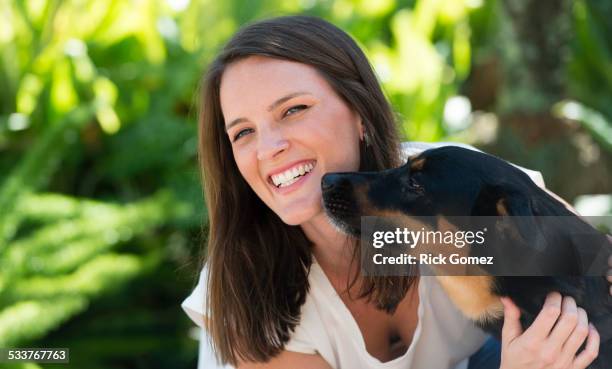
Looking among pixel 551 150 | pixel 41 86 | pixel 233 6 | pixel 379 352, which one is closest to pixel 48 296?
pixel 41 86

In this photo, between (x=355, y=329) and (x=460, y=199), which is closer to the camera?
(x=460, y=199)

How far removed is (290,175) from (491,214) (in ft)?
1.94

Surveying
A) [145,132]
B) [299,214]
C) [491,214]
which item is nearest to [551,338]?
[491,214]

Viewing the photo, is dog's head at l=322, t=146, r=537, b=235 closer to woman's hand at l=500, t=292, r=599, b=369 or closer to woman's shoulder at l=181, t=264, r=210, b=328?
woman's hand at l=500, t=292, r=599, b=369

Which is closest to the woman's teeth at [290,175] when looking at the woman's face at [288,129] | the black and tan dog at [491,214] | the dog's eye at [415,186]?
the woman's face at [288,129]

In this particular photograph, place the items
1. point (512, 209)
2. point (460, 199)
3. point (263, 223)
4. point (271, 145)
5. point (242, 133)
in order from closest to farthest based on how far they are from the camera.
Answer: point (512, 209), point (460, 199), point (271, 145), point (242, 133), point (263, 223)

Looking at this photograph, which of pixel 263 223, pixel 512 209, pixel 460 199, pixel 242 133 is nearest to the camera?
pixel 512 209

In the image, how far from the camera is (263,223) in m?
2.67

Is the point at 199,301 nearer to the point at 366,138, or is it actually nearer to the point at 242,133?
the point at 242,133

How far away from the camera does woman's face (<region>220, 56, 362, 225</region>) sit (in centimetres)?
233

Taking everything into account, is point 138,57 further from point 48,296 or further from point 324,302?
point 324,302

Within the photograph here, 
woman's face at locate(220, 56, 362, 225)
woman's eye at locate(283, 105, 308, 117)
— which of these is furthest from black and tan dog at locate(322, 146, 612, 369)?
woman's eye at locate(283, 105, 308, 117)

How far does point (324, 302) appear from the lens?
2.58 m

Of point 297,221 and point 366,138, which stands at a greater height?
point 366,138
